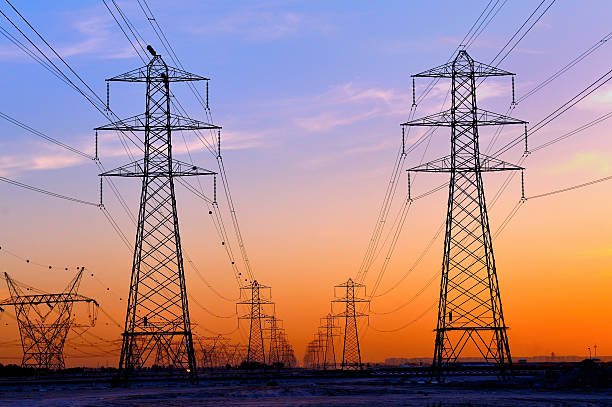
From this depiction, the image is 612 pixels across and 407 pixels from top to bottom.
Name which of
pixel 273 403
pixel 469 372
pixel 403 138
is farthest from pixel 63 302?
pixel 273 403

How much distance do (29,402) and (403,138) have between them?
39.1 meters

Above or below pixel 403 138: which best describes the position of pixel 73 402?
below

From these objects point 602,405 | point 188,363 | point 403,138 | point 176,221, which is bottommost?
point 602,405

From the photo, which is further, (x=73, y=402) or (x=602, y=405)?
(x=73, y=402)

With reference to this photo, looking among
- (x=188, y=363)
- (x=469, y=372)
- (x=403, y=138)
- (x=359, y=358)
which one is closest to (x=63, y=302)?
(x=359, y=358)

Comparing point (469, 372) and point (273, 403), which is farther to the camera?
point (469, 372)

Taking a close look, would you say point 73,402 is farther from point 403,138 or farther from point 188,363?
point 403,138

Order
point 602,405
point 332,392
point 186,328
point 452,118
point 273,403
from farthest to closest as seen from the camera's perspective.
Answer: point 452,118, point 186,328, point 332,392, point 273,403, point 602,405

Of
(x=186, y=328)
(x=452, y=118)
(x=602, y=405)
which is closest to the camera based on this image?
(x=602, y=405)

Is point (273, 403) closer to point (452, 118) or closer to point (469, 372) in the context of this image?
point (452, 118)

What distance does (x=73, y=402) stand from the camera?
55562 mm

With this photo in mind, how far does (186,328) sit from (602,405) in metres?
35.4

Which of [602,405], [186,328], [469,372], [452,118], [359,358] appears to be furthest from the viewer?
[359,358]

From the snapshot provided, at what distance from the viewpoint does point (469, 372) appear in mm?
116938
